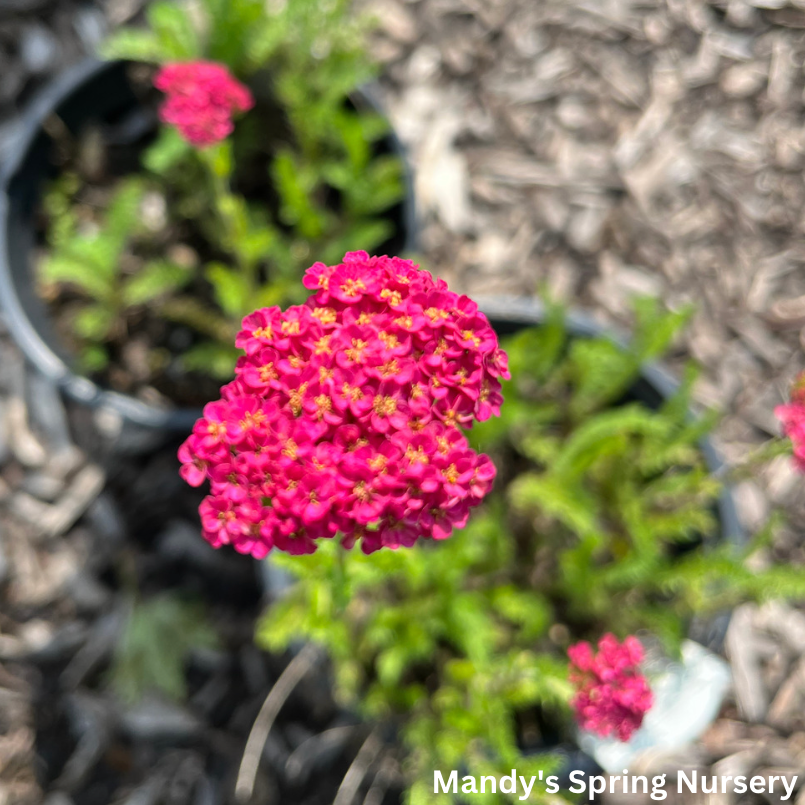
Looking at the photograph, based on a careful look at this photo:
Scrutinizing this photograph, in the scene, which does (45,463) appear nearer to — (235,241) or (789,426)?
(235,241)

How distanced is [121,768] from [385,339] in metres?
2.21

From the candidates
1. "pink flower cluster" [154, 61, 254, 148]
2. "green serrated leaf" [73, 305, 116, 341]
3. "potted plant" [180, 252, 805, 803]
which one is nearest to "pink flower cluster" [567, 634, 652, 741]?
"potted plant" [180, 252, 805, 803]

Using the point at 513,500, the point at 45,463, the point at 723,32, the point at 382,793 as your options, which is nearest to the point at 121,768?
the point at 382,793

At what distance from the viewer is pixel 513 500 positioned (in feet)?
7.85

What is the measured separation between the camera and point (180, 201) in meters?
2.83

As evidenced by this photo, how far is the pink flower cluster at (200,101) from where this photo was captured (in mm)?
2012

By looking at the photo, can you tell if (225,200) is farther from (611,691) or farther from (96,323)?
(611,691)

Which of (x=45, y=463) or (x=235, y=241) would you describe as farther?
(x=45, y=463)

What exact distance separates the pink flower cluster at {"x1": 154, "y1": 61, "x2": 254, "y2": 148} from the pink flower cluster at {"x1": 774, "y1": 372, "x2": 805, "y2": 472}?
5.61 ft

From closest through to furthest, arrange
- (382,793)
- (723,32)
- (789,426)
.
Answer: (789,426)
(382,793)
(723,32)

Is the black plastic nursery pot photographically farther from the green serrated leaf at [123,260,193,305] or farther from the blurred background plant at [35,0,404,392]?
the green serrated leaf at [123,260,193,305]

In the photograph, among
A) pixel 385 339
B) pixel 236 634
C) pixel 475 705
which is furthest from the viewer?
pixel 236 634

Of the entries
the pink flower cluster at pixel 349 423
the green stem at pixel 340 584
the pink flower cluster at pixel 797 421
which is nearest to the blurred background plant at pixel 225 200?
the pink flower cluster at pixel 349 423

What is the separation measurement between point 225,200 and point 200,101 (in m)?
0.29
